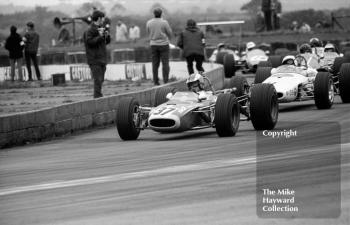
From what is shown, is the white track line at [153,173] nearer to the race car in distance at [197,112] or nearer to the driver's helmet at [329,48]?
the race car in distance at [197,112]

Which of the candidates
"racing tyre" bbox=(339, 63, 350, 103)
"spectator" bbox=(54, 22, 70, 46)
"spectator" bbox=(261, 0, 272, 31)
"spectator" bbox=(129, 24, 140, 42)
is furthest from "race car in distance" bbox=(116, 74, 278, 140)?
"spectator" bbox=(129, 24, 140, 42)

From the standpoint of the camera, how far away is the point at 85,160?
13.3 m

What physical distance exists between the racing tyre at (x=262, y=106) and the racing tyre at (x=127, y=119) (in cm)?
171

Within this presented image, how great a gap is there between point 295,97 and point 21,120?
565 cm

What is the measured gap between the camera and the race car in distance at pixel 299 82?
746 inches

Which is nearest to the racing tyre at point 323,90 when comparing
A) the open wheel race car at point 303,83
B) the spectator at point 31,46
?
the open wheel race car at point 303,83

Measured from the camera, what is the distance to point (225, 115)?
14836 millimetres

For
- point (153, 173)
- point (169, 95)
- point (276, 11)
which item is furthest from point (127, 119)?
point (276, 11)

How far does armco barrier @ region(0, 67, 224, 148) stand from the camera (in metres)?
15.8

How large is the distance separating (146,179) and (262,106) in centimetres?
502

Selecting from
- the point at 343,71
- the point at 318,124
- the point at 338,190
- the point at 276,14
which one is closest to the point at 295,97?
the point at 343,71

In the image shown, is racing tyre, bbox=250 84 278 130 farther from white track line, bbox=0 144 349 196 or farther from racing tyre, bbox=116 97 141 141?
white track line, bbox=0 144 349 196

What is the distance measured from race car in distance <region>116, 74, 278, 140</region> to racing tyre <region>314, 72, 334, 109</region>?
309 centimetres

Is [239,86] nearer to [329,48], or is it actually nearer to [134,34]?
[329,48]
